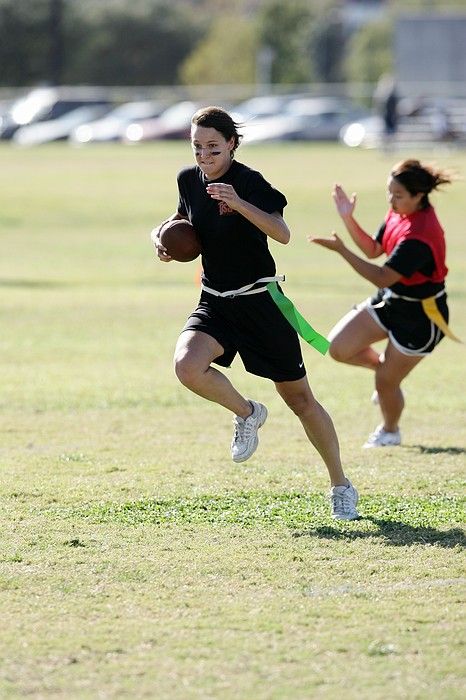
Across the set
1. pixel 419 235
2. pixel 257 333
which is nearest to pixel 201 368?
pixel 257 333

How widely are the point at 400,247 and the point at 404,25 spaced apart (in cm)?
5725

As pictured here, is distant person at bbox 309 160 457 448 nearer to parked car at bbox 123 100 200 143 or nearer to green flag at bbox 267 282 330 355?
green flag at bbox 267 282 330 355

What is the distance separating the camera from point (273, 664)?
4.63 meters

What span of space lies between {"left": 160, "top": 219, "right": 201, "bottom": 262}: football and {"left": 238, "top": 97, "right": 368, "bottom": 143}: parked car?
156 feet

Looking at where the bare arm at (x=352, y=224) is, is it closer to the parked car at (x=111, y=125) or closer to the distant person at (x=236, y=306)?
the distant person at (x=236, y=306)

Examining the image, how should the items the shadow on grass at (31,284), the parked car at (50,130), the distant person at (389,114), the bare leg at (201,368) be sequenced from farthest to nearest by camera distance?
the parked car at (50,130)
the distant person at (389,114)
the shadow on grass at (31,284)
the bare leg at (201,368)

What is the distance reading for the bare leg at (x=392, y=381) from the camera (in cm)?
875

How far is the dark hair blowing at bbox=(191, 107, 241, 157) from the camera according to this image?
21.2 feet

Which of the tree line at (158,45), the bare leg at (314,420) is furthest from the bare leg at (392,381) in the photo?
the tree line at (158,45)

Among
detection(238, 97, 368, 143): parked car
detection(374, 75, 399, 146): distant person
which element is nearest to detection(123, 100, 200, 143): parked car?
detection(238, 97, 368, 143): parked car

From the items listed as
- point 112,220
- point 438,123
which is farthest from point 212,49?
point 112,220

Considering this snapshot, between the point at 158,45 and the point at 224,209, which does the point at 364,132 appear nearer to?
the point at 158,45

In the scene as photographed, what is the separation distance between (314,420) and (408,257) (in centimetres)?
180

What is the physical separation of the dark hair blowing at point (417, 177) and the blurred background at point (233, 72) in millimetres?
36165
